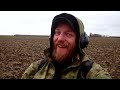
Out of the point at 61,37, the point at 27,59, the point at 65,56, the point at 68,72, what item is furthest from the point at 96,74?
the point at 27,59

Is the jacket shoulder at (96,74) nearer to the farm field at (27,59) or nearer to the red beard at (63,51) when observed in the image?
the red beard at (63,51)

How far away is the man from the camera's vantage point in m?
2.58

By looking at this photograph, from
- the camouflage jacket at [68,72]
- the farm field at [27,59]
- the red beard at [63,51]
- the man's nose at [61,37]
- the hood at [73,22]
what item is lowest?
the farm field at [27,59]

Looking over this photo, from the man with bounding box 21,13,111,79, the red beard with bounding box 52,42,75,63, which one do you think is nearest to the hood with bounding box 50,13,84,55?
the man with bounding box 21,13,111,79

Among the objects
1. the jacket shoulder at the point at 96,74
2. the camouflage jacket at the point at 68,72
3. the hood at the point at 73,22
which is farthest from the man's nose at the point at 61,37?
the jacket shoulder at the point at 96,74

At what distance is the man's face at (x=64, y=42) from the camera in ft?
8.71

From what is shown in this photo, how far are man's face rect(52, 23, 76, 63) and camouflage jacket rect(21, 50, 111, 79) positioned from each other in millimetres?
129

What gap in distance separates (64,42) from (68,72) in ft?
1.12

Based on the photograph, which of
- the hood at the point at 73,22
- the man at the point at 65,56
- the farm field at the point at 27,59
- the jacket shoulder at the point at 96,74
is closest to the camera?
the jacket shoulder at the point at 96,74
